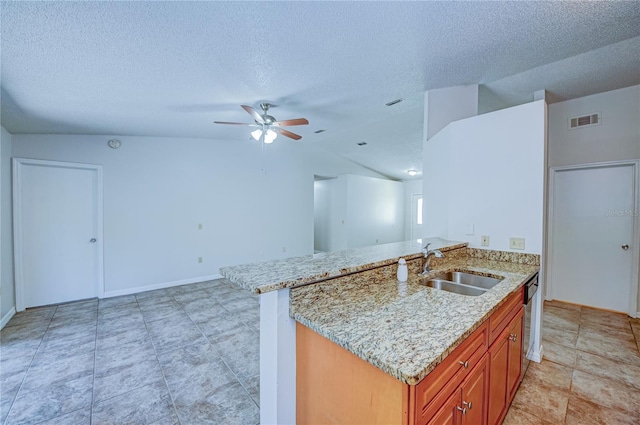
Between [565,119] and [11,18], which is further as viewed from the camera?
[565,119]

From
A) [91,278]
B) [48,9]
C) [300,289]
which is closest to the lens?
[300,289]

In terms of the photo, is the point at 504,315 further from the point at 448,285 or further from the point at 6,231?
the point at 6,231

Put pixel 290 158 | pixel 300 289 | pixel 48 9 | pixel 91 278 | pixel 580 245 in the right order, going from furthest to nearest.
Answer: pixel 290 158, pixel 91 278, pixel 580 245, pixel 48 9, pixel 300 289

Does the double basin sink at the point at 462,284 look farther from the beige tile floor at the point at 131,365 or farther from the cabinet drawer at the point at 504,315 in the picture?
the beige tile floor at the point at 131,365

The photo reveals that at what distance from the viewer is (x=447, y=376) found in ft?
3.37

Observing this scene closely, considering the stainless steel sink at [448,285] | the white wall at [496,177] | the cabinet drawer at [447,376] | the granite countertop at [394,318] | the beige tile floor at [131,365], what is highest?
the white wall at [496,177]

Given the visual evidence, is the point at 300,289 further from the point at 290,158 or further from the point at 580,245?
the point at 290,158

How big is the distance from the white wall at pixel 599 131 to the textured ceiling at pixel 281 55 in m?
0.23

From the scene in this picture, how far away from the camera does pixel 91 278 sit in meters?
4.03

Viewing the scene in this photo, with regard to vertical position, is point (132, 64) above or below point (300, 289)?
above

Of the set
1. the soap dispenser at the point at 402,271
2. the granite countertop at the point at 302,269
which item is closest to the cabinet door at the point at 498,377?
the soap dispenser at the point at 402,271

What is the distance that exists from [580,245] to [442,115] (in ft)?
8.79

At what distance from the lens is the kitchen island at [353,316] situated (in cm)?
94

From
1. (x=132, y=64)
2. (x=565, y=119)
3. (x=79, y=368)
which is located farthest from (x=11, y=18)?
(x=565, y=119)
